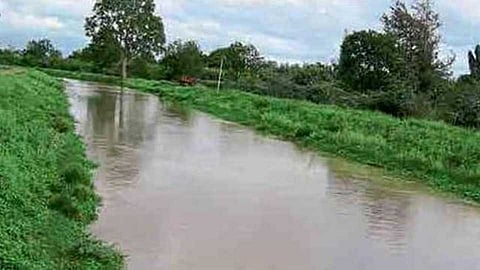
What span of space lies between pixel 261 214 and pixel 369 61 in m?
34.2

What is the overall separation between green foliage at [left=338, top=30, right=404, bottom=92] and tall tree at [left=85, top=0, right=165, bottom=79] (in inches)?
1070

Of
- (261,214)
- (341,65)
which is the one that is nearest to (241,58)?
(341,65)

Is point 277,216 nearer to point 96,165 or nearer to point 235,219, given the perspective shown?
point 235,219

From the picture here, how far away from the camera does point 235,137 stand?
24.6 m

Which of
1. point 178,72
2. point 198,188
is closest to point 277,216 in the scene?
point 198,188

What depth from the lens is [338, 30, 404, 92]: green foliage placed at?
43.4 metres

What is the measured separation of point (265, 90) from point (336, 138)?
2566cm

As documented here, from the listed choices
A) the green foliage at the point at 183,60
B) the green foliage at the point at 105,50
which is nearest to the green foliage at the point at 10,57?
the green foliage at the point at 105,50

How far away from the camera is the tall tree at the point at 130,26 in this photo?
6950 centimetres

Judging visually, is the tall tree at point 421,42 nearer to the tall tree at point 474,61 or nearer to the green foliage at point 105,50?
the tall tree at point 474,61

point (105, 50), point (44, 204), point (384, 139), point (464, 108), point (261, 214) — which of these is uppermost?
point (105, 50)

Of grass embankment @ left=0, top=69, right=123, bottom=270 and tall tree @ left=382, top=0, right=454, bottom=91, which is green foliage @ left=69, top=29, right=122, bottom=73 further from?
grass embankment @ left=0, top=69, right=123, bottom=270

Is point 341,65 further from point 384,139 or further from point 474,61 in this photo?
point 384,139

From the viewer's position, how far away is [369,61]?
45.2 meters
